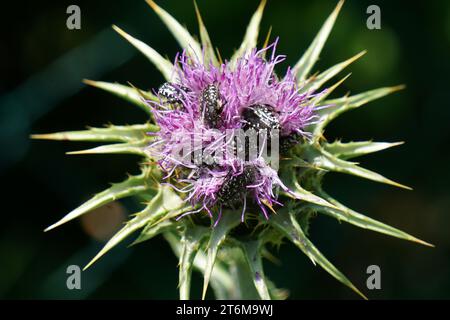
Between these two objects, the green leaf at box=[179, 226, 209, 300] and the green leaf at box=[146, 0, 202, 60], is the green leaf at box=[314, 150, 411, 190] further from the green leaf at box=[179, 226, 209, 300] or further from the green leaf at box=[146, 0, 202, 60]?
the green leaf at box=[146, 0, 202, 60]

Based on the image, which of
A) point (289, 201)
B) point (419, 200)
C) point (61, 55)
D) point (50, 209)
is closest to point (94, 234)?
point (50, 209)

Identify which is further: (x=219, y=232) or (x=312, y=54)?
(x=312, y=54)

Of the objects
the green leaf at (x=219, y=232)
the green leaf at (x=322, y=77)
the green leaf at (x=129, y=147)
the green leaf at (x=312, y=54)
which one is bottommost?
the green leaf at (x=219, y=232)

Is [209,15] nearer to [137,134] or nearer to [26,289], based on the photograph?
[137,134]

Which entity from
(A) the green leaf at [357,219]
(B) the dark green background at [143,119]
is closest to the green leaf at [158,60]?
(A) the green leaf at [357,219]

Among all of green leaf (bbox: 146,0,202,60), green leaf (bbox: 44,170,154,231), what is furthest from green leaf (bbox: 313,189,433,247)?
green leaf (bbox: 146,0,202,60)

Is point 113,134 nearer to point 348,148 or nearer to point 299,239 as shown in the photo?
point 299,239

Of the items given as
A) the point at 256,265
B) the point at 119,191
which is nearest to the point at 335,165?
the point at 256,265

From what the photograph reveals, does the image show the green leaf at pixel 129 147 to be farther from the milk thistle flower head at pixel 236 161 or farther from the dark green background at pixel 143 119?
the dark green background at pixel 143 119
